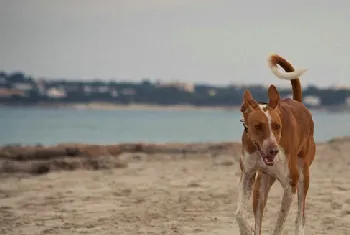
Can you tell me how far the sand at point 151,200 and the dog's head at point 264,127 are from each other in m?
2.44

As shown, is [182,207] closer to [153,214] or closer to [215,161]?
[153,214]

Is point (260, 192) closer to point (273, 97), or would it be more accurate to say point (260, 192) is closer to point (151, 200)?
point (273, 97)

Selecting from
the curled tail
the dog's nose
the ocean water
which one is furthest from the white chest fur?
the ocean water

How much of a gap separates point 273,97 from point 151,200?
4.77 meters

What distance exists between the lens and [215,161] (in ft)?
55.1

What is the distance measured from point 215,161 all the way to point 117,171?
2.64 meters

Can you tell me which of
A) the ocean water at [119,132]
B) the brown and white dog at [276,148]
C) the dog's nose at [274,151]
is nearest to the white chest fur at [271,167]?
the brown and white dog at [276,148]

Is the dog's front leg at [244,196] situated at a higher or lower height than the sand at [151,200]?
higher

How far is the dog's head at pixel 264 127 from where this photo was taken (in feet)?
20.5

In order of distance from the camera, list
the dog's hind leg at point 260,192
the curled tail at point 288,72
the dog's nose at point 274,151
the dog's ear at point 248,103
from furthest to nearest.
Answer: the curled tail at point 288,72, the dog's hind leg at point 260,192, the dog's ear at point 248,103, the dog's nose at point 274,151

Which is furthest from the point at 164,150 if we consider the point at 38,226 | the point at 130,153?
the point at 38,226

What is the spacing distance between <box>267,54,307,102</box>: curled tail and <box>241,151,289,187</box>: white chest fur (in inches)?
35.7

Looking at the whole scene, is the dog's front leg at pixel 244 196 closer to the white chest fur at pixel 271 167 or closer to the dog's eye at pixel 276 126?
the white chest fur at pixel 271 167

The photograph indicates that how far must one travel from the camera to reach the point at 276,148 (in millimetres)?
6211
